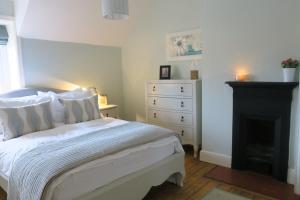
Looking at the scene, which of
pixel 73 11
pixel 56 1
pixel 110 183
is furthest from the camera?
pixel 73 11

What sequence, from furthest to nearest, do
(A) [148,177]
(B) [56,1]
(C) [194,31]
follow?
(C) [194,31]
(B) [56,1]
(A) [148,177]

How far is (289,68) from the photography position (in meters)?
2.43

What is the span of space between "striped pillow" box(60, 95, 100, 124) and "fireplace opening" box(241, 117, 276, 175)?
2.03 m

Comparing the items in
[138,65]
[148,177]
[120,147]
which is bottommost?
[148,177]

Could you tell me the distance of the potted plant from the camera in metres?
2.43

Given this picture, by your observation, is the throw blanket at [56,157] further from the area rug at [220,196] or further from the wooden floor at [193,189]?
the area rug at [220,196]

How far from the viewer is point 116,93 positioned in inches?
186

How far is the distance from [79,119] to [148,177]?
1.36 m

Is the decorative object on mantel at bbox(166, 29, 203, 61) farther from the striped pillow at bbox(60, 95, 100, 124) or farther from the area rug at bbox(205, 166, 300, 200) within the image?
the area rug at bbox(205, 166, 300, 200)

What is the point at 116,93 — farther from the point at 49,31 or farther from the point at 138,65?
the point at 49,31

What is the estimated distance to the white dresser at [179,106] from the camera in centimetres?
338

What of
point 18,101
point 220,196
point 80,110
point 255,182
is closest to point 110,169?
point 220,196

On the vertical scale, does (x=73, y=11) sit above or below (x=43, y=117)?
above

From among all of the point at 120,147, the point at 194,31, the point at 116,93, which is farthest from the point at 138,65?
the point at 120,147
